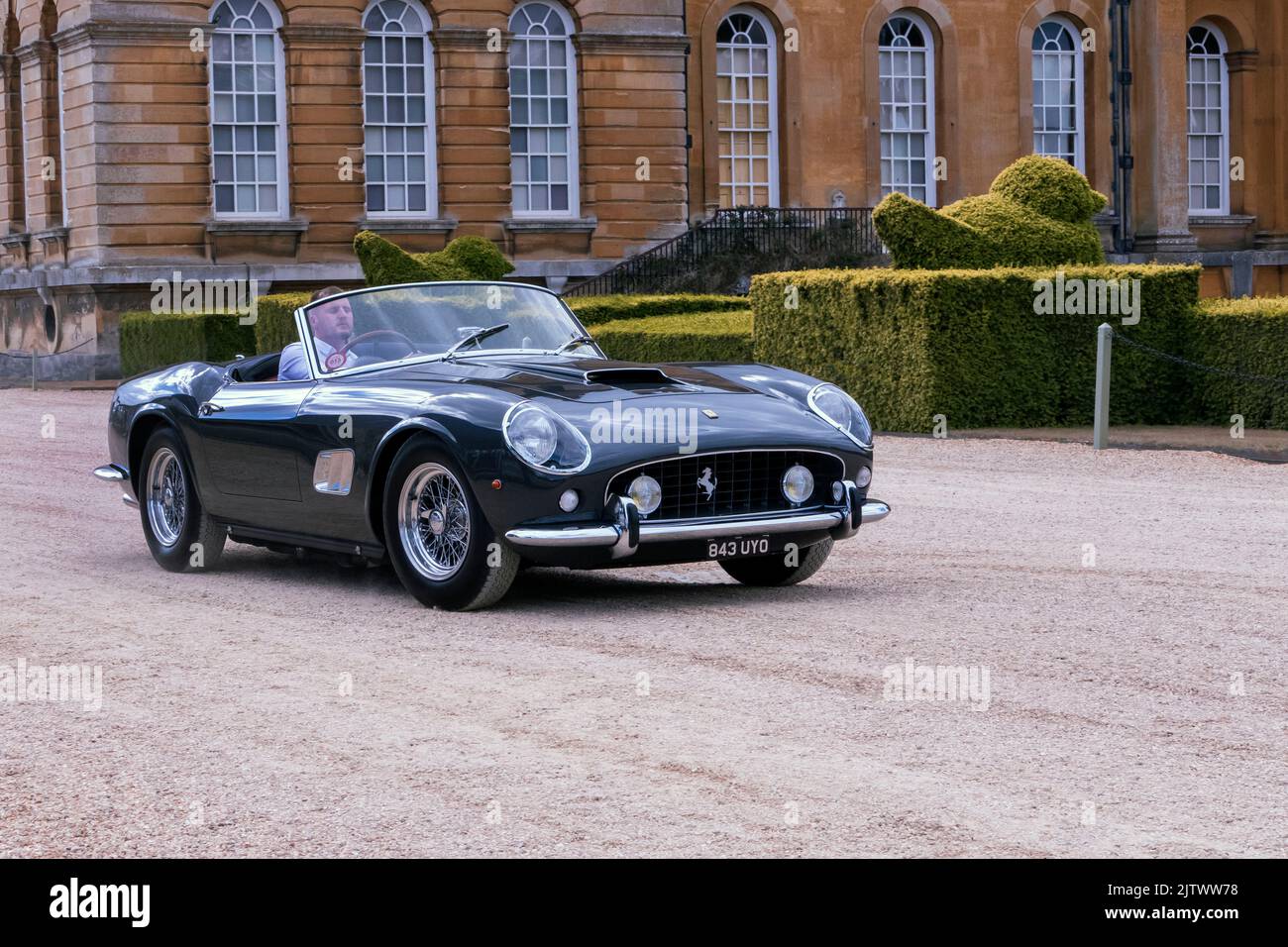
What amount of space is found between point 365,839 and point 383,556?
4.00 m

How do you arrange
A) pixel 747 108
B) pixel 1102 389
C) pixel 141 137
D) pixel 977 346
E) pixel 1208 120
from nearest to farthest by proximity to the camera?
pixel 1102 389 → pixel 977 346 → pixel 141 137 → pixel 747 108 → pixel 1208 120

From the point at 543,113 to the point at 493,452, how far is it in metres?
26.6

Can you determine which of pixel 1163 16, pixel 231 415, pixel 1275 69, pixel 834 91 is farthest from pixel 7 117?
pixel 231 415

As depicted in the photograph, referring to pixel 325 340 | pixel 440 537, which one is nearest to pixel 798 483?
pixel 440 537

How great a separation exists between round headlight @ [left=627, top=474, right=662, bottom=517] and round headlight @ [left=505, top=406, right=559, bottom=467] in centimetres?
38

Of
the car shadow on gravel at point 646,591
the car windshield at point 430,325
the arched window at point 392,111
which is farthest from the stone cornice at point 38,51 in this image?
the car shadow on gravel at point 646,591

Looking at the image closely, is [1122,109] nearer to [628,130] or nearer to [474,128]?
[628,130]

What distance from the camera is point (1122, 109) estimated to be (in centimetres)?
3822

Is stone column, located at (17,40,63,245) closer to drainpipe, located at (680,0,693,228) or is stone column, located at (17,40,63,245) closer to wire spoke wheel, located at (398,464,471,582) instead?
drainpipe, located at (680,0,693,228)

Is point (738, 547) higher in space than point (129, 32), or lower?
lower

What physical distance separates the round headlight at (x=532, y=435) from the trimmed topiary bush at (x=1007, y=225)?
38.0 ft

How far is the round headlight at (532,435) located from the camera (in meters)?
8.13

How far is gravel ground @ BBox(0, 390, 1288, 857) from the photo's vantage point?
5.10 metres
